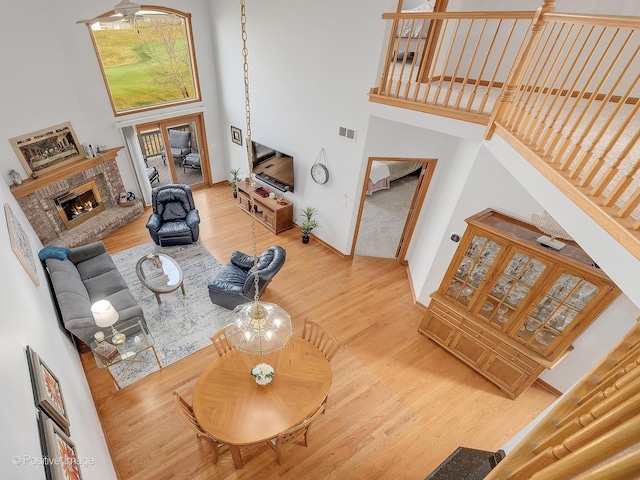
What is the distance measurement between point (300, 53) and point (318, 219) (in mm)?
2868

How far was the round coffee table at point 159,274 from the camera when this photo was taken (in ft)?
15.8

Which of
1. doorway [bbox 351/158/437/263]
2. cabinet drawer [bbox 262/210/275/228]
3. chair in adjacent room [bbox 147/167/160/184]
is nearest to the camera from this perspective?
doorway [bbox 351/158/437/263]

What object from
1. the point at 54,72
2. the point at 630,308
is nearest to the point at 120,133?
the point at 54,72

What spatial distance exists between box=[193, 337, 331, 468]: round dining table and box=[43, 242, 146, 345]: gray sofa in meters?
1.68

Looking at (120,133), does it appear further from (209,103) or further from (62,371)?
(62,371)

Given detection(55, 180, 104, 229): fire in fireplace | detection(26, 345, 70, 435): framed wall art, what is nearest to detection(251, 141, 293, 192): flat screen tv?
detection(55, 180, 104, 229): fire in fireplace

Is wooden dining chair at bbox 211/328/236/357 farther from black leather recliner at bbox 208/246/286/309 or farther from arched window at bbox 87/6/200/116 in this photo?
arched window at bbox 87/6/200/116

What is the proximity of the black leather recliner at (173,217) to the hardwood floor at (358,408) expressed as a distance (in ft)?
6.80

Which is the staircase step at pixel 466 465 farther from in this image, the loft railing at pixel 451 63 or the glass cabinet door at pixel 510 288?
the loft railing at pixel 451 63

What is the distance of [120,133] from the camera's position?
21.1 ft

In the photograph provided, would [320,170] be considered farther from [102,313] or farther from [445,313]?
[102,313]

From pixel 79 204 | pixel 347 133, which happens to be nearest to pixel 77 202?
pixel 79 204

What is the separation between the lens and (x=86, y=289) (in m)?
4.67

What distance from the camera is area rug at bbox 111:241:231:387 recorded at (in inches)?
165
